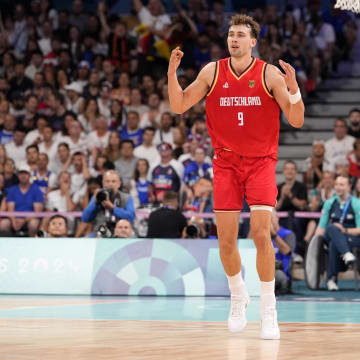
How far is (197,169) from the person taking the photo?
15.5 metres

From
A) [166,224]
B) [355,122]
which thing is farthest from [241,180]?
[355,122]

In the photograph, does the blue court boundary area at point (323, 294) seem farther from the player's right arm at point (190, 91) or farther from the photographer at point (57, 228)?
the player's right arm at point (190, 91)

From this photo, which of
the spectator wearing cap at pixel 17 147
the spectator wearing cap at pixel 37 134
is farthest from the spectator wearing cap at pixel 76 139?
the spectator wearing cap at pixel 17 147

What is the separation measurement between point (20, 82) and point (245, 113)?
13.0 m

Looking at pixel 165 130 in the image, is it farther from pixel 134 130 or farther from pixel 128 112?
pixel 128 112

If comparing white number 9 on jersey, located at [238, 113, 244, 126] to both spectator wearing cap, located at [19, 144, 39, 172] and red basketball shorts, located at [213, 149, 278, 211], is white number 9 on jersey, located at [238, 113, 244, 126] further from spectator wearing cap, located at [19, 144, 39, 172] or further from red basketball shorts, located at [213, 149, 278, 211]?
spectator wearing cap, located at [19, 144, 39, 172]

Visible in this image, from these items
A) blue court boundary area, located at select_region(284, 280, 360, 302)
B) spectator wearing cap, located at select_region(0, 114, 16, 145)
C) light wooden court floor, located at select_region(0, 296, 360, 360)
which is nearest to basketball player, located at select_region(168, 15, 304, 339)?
light wooden court floor, located at select_region(0, 296, 360, 360)

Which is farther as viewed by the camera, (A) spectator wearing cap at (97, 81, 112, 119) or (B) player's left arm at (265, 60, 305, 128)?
(A) spectator wearing cap at (97, 81, 112, 119)

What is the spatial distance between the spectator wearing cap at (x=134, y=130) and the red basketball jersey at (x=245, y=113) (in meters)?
9.79

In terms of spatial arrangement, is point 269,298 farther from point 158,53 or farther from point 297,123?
point 158,53

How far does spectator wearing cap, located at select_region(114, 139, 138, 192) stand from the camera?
52.3 ft

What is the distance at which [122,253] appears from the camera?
1222cm

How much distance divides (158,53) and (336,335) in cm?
1298

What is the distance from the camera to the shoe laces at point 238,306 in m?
7.41
